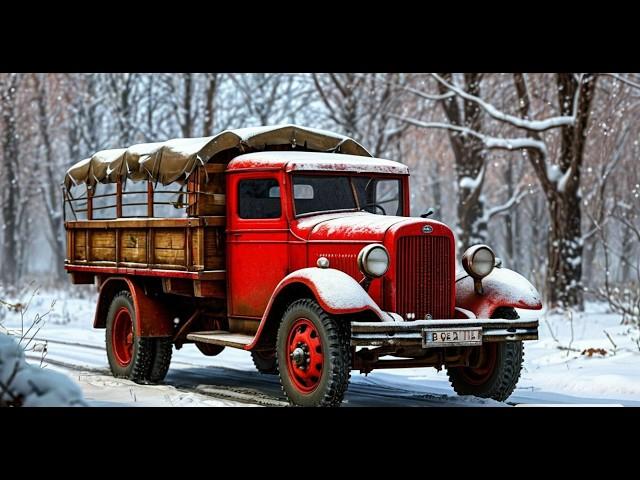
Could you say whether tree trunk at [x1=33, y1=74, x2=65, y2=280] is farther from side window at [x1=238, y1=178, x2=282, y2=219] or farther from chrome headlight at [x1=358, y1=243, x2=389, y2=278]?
chrome headlight at [x1=358, y1=243, x2=389, y2=278]

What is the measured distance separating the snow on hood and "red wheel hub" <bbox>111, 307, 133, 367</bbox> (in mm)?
3152

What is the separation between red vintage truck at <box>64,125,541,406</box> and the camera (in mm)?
8117

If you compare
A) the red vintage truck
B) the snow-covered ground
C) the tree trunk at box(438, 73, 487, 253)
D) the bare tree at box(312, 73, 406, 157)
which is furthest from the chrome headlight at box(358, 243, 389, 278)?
the bare tree at box(312, 73, 406, 157)

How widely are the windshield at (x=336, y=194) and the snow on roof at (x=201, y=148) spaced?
844 millimetres

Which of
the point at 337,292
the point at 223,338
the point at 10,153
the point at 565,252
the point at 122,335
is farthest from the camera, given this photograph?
the point at 10,153

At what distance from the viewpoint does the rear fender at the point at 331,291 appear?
7.77m

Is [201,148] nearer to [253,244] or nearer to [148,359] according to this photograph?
[253,244]

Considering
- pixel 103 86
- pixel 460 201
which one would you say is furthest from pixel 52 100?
pixel 460 201

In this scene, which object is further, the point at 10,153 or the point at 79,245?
the point at 10,153

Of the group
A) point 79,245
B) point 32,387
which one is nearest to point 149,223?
point 79,245

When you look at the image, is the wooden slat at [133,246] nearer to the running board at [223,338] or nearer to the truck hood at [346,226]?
the running board at [223,338]

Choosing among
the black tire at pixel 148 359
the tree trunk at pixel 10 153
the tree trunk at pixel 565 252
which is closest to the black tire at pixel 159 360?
the black tire at pixel 148 359

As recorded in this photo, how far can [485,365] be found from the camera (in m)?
9.20

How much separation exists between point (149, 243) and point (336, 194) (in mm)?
2291
